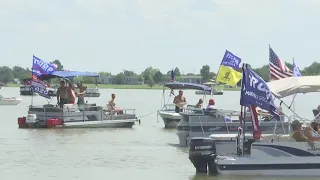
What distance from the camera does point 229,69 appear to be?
28.5 metres

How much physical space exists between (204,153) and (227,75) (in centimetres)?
927

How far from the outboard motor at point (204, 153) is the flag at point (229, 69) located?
8.73 metres

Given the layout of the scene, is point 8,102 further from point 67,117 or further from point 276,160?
point 276,160

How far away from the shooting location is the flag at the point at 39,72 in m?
35.0

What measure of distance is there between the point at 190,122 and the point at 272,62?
5.23 m

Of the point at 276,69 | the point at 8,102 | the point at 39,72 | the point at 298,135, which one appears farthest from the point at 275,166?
the point at 8,102

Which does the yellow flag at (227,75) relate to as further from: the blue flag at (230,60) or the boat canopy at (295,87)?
the boat canopy at (295,87)

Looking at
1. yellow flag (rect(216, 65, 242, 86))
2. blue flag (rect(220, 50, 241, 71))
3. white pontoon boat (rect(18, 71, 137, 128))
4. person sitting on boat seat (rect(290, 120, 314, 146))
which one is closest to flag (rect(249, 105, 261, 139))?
person sitting on boat seat (rect(290, 120, 314, 146))

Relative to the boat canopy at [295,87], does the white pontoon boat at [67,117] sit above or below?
below

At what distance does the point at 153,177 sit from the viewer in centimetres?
2031

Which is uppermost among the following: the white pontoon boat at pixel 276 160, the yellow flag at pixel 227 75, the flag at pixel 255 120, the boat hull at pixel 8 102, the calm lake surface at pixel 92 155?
the yellow flag at pixel 227 75

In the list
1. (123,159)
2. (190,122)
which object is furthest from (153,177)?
(190,122)

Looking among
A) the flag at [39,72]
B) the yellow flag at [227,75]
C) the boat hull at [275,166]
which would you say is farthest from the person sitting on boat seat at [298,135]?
the flag at [39,72]

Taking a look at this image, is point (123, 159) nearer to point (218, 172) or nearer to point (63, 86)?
point (218, 172)
